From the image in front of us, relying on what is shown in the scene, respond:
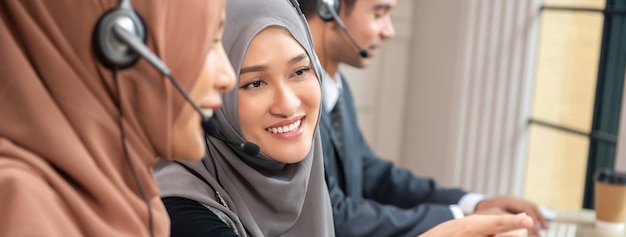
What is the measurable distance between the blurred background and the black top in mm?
1786

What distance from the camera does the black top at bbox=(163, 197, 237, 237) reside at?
1.30 m

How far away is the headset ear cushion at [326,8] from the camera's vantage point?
2026 mm

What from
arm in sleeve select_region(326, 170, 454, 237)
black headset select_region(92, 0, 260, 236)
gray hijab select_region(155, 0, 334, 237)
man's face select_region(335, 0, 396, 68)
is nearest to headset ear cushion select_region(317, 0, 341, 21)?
man's face select_region(335, 0, 396, 68)

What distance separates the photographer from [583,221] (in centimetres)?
200

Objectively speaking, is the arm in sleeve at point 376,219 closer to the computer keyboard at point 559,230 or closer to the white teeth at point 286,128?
the computer keyboard at point 559,230

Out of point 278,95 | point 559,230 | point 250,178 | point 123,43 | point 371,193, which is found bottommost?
point 371,193

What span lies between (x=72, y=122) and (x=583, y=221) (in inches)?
55.3

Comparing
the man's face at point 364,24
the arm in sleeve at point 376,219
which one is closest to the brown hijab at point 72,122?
the arm in sleeve at point 376,219

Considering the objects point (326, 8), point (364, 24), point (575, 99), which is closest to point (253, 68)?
point (326, 8)

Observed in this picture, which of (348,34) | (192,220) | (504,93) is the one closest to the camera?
(192,220)

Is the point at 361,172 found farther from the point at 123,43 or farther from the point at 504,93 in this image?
the point at 123,43

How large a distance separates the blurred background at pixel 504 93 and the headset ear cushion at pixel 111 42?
2149 millimetres

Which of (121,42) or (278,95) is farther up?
(121,42)

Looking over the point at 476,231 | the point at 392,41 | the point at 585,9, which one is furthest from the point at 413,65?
the point at 476,231
